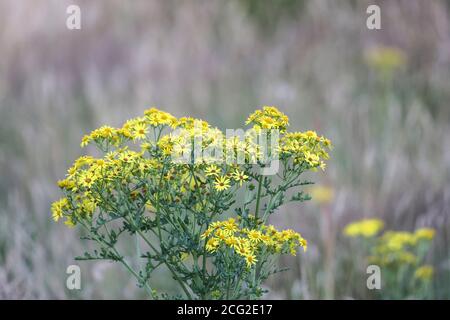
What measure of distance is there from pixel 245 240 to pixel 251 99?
3847mm

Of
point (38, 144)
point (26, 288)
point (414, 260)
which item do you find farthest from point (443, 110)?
point (26, 288)

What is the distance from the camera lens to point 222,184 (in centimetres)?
204

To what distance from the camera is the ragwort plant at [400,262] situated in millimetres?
3406

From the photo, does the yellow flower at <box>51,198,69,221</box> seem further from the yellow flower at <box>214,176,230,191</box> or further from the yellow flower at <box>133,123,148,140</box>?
the yellow flower at <box>214,176,230,191</box>

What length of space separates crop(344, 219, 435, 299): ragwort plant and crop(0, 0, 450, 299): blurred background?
11 cm

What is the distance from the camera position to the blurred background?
12.8 feet

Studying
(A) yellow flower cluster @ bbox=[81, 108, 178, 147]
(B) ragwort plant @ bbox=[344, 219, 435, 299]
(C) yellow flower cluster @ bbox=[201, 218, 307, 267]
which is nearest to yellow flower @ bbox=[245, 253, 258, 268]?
(C) yellow flower cluster @ bbox=[201, 218, 307, 267]

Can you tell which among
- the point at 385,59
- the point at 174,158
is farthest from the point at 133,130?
the point at 385,59

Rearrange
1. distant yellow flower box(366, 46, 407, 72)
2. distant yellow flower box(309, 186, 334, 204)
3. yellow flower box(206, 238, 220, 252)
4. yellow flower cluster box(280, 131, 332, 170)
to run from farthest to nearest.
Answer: distant yellow flower box(366, 46, 407, 72) → distant yellow flower box(309, 186, 334, 204) → yellow flower cluster box(280, 131, 332, 170) → yellow flower box(206, 238, 220, 252)

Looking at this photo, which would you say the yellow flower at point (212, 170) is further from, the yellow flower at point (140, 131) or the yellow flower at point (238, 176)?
the yellow flower at point (140, 131)

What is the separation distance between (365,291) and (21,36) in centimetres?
457

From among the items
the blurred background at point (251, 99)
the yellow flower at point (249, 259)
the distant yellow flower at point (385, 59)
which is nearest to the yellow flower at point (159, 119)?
the yellow flower at point (249, 259)

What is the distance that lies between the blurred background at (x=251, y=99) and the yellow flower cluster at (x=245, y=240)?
3.74ft
